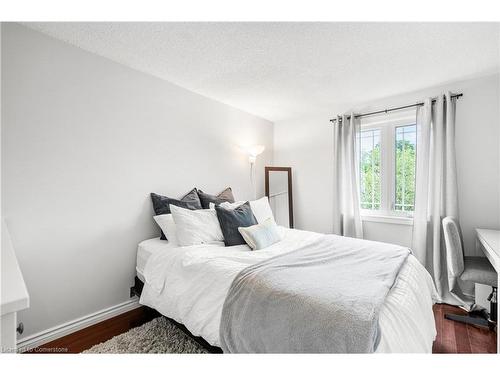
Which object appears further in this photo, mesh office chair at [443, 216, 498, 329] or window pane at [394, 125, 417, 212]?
window pane at [394, 125, 417, 212]

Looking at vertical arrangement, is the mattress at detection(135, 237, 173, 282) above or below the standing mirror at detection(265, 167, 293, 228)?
below

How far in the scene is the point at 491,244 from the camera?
6.68 feet

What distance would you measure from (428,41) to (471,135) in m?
1.35

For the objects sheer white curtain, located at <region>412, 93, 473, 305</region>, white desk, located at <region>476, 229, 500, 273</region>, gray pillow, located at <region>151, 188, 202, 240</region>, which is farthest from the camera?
sheer white curtain, located at <region>412, 93, 473, 305</region>

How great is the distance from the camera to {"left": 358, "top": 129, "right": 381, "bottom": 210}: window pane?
10.9 ft

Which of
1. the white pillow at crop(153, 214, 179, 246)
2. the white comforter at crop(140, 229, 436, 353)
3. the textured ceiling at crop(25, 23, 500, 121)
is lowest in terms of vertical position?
the white comforter at crop(140, 229, 436, 353)

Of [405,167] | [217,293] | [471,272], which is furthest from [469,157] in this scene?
[217,293]

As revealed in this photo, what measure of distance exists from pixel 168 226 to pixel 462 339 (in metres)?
2.64

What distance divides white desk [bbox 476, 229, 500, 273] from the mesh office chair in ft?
0.42

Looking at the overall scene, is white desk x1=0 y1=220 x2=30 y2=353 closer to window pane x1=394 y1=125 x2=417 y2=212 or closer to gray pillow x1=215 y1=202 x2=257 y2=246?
gray pillow x1=215 y1=202 x2=257 y2=246

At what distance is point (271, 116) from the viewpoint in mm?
3891

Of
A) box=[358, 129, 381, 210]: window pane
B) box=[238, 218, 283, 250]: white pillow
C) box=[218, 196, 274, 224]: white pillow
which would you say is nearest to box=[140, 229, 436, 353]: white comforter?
box=[238, 218, 283, 250]: white pillow

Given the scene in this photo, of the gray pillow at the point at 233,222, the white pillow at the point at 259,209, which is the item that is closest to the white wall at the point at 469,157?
the white pillow at the point at 259,209

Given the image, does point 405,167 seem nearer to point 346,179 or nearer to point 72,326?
point 346,179
